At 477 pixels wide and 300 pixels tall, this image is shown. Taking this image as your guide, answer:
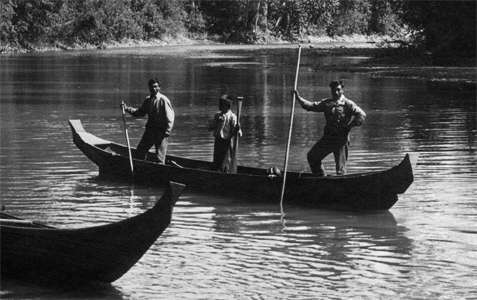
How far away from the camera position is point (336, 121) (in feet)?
62.3

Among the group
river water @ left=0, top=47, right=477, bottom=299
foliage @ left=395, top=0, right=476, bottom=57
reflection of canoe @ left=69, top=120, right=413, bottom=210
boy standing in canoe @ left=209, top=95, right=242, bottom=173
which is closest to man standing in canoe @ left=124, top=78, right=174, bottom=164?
reflection of canoe @ left=69, top=120, right=413, bottom=210

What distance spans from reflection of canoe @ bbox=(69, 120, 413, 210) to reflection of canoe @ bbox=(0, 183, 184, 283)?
20.6 feet

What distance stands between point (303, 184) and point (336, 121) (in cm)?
117

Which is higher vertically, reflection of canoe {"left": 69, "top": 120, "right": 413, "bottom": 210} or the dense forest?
the dense forest

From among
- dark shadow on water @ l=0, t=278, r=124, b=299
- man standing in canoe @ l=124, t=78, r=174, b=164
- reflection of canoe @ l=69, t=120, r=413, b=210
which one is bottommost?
dark shadow on water @ l=0, t=278, r=124, b=299

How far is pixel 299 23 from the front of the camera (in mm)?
128125

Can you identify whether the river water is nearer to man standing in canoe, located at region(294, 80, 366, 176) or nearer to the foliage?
man standing in canoe, located at region(294, 80, 366, 176)

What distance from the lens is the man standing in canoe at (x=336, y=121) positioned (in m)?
18.8

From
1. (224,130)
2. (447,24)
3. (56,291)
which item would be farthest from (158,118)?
(447,24)

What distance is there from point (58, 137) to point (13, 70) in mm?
36556

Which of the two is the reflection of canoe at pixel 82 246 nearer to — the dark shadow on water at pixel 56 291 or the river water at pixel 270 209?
the dark shadow on water at pixel 56 291

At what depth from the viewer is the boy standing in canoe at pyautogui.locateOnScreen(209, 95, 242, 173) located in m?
19.6

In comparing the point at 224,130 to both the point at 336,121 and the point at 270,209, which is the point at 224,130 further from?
the point at 336,121

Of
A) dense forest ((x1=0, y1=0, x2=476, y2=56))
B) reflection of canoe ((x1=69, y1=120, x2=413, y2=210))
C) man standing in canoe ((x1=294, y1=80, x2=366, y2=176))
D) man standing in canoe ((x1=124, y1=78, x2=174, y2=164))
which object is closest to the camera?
reflection of canoe ((x1=69, y1=120, x2=413, y2=210))
